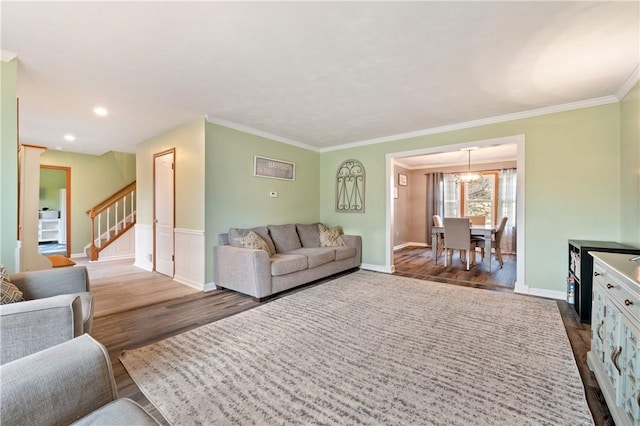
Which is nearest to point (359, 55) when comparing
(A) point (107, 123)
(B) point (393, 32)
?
(B) point (393, 32)

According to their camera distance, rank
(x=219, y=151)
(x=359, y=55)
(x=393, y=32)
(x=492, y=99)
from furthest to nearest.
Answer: (x=219, y=151) < (x=492, y=99) < (x=359, y=55) < (x=393, y=32)

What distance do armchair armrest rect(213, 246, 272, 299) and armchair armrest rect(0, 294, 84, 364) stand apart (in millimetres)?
1964

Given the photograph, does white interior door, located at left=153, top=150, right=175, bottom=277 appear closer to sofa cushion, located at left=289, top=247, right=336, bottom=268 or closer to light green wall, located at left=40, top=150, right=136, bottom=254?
sofa cushion, located at left=289, top=247, right=336, bottom=268

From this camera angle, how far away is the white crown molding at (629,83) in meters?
2.55

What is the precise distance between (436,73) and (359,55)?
0.83 metres

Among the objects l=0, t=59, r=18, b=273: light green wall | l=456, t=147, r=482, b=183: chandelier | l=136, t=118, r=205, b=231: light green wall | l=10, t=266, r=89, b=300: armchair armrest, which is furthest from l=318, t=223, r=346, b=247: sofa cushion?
l=0, t=59, r=18, b=273: light green wall

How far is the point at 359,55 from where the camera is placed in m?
2.28

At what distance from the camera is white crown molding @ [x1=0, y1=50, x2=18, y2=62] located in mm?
2229

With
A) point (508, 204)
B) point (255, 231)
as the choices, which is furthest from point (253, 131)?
point (508, 204)

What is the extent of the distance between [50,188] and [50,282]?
32.4 ft

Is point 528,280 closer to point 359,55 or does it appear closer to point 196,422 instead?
point 359,55

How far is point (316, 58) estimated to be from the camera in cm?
232

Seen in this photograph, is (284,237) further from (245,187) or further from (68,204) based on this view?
(68,204)

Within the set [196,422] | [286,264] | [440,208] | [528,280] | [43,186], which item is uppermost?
[43,186]
